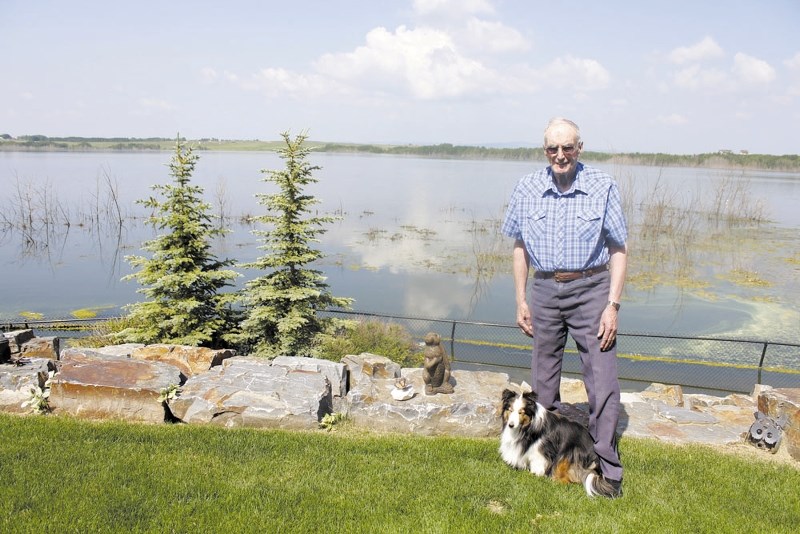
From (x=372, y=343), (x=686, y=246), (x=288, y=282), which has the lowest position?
(x=372, y=343)

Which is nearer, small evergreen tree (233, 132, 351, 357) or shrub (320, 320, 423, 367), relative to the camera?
small evergreen tree (233, 132, 351, 357)

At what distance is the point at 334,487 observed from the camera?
4.80 metres

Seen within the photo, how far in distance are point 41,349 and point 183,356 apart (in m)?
2.46

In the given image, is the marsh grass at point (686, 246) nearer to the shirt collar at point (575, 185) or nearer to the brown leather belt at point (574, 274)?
the brown leather belt at point (574, 274)

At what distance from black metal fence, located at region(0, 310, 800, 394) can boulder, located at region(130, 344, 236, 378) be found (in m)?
3.67

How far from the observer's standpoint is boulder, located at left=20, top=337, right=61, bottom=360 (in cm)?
875

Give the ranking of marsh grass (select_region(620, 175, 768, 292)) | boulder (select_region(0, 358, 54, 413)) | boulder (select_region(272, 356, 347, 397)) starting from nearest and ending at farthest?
boulder (select_region(0, 358, 54, 413))
boulder (select_region(272, 356, 347, 397))
marsh grass (select_region(620, 175, 768, 292))

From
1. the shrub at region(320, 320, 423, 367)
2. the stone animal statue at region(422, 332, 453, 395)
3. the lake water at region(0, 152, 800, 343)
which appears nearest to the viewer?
the stone animal statue at region(422, 332, 453, 395)

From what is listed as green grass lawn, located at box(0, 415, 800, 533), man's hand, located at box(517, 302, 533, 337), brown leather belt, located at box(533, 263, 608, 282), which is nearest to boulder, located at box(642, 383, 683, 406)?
green grass lawn, located at box(0, 415, 800, 533)

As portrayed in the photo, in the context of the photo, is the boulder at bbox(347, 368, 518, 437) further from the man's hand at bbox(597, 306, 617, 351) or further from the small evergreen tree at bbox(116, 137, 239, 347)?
the small evergreen tree at bbox(116, 137, 239, 347)

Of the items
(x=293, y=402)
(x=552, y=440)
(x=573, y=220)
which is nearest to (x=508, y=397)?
(x=552, y=440)

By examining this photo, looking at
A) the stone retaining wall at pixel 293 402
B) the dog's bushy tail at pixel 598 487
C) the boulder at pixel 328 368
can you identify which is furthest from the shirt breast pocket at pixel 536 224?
the boulder at pixel 328 368

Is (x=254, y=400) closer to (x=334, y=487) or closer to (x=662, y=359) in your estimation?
(x=334, y=487)

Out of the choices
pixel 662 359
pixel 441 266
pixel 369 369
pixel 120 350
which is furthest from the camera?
pixel 441 266
